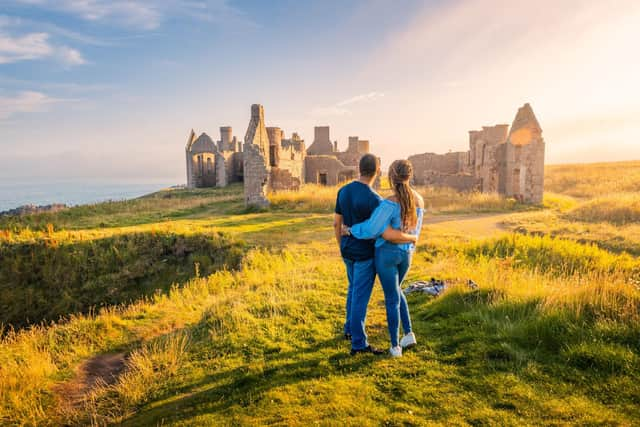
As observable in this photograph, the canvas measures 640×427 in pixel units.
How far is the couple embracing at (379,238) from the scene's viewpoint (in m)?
4.22

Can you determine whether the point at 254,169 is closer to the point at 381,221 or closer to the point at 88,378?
the point at 88,378

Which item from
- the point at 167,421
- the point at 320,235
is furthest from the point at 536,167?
the point at 167,421

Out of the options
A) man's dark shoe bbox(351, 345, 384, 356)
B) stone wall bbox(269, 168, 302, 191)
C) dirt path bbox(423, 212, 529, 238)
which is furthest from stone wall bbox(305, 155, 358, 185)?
man's dark shoe bbox(351, 345, 384, 356)

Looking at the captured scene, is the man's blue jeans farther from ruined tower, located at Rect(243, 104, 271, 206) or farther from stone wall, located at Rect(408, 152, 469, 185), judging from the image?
stone wall, located at Rect(408, 152, 469, 185)

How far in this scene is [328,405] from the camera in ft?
12.1

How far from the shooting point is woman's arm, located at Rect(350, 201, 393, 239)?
4.17 m

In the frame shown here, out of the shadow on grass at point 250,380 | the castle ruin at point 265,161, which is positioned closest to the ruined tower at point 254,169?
the castle ruin at point 265,161

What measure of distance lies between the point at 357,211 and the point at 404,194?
1.99ft

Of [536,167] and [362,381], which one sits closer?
[362,381]

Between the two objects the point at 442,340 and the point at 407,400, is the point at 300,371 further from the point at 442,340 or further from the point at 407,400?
the point at 442,340

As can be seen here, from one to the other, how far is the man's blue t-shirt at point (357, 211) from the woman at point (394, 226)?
5.5 inches

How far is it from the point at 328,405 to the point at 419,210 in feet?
7.96

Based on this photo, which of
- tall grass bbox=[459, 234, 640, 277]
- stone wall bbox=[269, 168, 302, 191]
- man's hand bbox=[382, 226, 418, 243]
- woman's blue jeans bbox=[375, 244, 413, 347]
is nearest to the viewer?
man's hand bbox=[382, 226, 418, 243]

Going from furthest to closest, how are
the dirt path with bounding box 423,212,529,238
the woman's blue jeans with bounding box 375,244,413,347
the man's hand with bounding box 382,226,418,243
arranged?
the dirt path with bounding box 423,212,529,238, the woman's blue jeans with bounding box 375,244,413,347, the man's hand with bounding box 382,226,418,243
